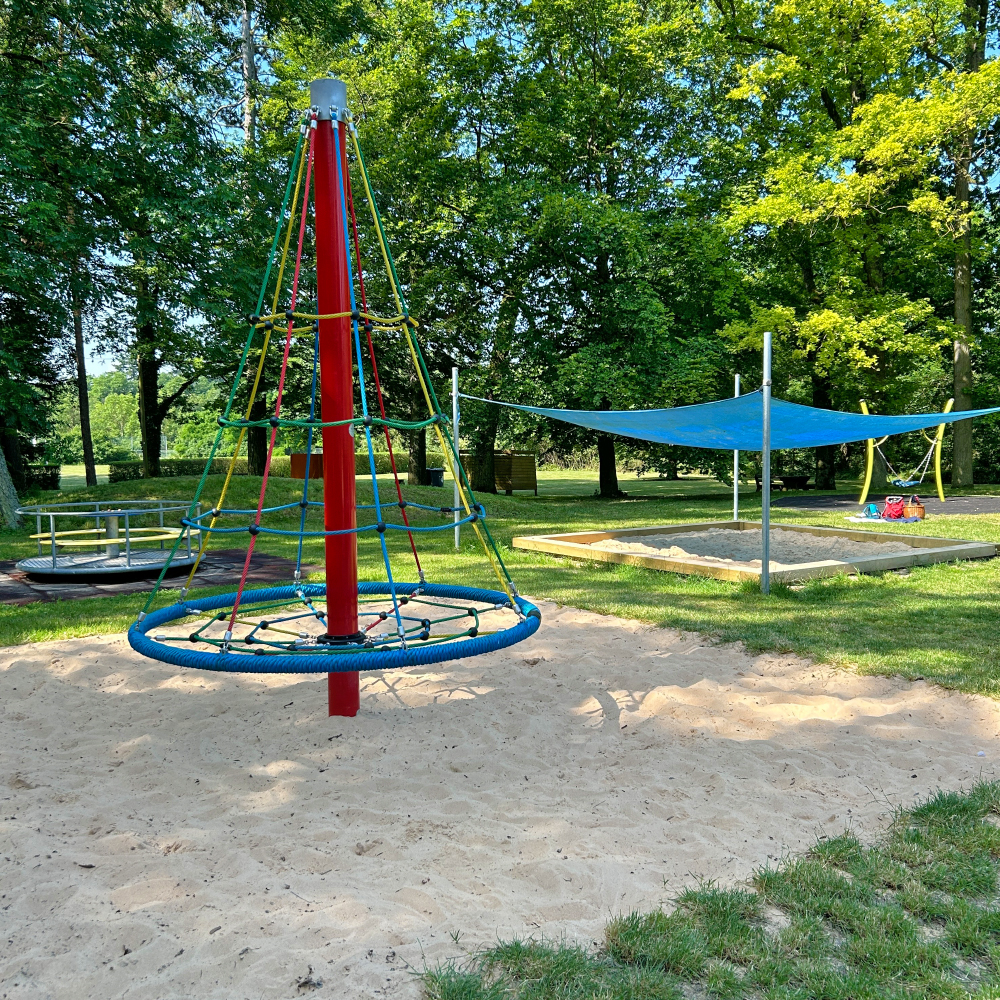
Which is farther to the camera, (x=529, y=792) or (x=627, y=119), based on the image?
(x=627, y=119)

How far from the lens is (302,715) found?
446 cm

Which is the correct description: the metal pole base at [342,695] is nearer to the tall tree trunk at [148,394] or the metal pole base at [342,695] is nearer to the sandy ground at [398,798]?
the sandy ground at [398,798]

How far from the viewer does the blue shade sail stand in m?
8.33

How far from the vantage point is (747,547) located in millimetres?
10266

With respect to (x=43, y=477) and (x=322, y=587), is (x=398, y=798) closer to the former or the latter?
(x=322, y=587)

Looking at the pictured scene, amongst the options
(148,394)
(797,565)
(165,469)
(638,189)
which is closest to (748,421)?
(797,565)

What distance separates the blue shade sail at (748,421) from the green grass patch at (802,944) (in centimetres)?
564

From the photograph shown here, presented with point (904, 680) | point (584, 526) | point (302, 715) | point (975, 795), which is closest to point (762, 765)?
point (975, 795)

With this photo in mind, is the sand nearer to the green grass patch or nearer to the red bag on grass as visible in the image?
the red bag on grass

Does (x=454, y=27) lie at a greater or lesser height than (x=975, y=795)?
greater

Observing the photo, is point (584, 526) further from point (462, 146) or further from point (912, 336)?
point (462, 146)

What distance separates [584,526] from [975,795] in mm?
10104

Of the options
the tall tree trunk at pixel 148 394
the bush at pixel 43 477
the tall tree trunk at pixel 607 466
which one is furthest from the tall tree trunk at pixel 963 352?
the bush at pixel 43 477

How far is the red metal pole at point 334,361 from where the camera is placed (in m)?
4.01
